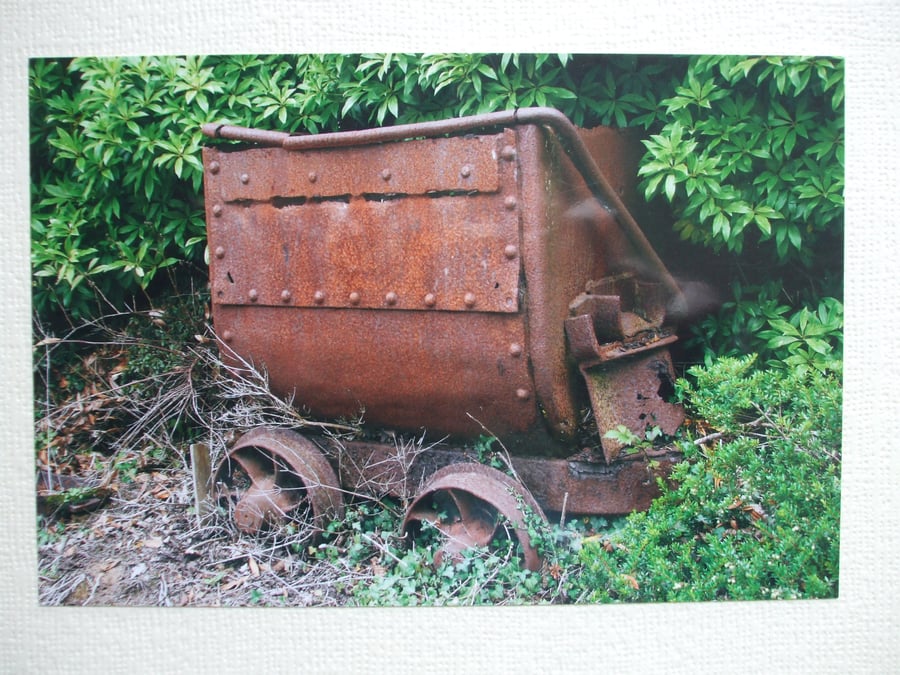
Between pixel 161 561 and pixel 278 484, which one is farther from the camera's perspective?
pixel 278 484

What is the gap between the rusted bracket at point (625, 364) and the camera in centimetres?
198

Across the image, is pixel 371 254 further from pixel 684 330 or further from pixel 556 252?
pixel 684 330

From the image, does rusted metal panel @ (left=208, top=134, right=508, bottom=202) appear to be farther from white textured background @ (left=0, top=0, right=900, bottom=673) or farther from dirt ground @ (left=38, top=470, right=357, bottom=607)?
dirt ground @ (left=38, top=470, right=357, bottom=607)

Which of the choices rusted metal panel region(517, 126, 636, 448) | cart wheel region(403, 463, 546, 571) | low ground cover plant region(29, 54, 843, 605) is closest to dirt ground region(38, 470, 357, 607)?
low ground cover plant region(29, 54, 843, 605)

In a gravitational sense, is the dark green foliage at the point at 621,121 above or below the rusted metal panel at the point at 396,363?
above

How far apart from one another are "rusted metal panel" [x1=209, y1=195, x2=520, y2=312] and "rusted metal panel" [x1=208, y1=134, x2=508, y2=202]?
39mm

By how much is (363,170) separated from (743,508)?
5.12ft

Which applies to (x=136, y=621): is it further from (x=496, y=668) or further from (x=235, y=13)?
(x=235, y=13)

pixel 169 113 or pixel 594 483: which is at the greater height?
pixel 169 113

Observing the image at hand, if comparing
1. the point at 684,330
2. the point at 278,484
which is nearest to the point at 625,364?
the point at 684,330

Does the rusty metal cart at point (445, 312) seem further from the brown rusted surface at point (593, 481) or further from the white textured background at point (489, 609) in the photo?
the white textured background at point (489, 609)

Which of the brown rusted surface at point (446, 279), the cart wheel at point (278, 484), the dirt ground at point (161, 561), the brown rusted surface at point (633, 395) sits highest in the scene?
the brown rusted surface at point (446, 279)

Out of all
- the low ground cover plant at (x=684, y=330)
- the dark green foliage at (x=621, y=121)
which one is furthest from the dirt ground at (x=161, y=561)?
the dark green foliage at (x=621, y=121)

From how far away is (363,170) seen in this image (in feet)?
6.58
